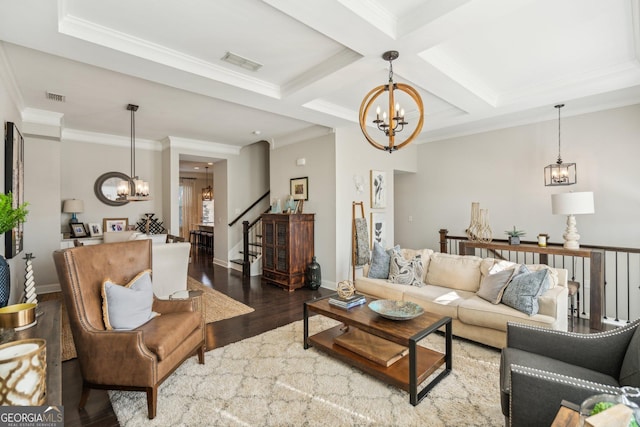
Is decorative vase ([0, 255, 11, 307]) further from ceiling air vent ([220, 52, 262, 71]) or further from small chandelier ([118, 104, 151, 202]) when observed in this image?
small chandelier ([118, 104, 151, 202])

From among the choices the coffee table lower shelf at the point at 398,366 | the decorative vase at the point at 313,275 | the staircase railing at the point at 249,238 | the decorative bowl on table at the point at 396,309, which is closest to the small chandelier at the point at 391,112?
the decorative bowl on table at the point at 396,309

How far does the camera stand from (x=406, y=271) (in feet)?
12.3

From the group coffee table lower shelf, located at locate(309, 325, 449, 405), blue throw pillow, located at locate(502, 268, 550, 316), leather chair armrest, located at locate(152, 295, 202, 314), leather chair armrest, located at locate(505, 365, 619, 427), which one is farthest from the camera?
blue throw pillow, located at locate(502, 268, 550, 316)

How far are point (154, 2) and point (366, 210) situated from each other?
425 centimetres

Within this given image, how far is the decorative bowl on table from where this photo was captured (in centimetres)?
243

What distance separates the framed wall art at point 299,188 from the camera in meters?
5.64

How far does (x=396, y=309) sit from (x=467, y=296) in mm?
1184

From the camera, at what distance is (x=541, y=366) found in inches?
68.0

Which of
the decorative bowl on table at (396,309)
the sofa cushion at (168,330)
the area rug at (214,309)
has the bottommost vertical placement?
the area rug at (214,309)

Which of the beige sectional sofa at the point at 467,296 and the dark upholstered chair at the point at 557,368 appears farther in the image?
the beige sectional sofa at the point at 467,296

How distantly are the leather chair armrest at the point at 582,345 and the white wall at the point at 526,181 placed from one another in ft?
11.5

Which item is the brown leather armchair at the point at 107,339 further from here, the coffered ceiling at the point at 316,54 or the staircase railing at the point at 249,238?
the staircase railing at the point at 249,238

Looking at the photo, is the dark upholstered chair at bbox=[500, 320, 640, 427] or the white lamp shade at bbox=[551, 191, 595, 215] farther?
the white lamp shade at bbox=[551, 191, 595, 215]

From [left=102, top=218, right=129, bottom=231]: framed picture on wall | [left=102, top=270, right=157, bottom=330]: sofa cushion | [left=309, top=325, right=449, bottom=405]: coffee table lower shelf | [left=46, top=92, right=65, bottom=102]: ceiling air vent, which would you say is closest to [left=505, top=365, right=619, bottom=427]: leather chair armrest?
[left=309, top=325, right=449, bottom=405]: coffee table lower shelf
